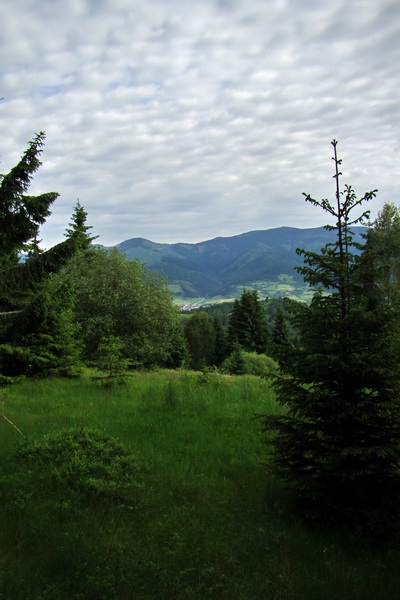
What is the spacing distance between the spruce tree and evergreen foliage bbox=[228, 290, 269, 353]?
51.2m

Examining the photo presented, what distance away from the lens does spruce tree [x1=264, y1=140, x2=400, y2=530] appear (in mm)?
5141

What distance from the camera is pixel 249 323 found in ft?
189

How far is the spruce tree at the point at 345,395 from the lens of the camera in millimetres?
5141

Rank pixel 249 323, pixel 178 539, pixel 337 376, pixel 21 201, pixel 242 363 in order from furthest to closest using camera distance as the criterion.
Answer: pixel 249 323 → pixel 242 363 → pixel 21 201 → pixel 337 376 → pixel 178 539

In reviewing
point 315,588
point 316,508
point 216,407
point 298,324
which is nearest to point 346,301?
point 298,324

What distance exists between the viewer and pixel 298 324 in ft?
19.1

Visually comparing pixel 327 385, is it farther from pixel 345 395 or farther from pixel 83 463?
pixel 83 463

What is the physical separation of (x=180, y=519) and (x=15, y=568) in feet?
6.98

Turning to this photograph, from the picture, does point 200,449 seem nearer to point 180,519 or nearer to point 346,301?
point 180,519

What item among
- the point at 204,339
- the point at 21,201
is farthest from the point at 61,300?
the point at 204,339

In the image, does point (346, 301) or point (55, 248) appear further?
point (55, 248)

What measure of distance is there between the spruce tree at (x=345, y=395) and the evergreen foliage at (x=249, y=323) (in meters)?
51.2

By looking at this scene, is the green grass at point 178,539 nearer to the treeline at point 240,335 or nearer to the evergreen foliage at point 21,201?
the evergreen foliage at point 21,201

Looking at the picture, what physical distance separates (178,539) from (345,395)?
119 inches
